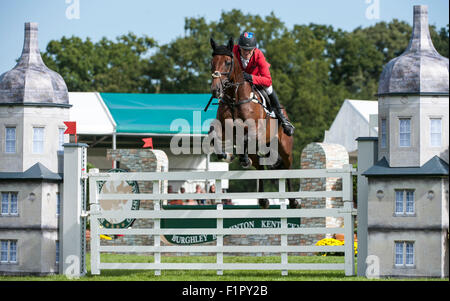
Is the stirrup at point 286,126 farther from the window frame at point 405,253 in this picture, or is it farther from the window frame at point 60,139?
the window frame at point 60,139

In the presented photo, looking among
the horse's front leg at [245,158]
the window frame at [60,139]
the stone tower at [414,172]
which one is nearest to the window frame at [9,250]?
the window frame at [60,139]

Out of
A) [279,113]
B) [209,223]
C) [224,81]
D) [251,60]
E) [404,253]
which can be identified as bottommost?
[209,223]

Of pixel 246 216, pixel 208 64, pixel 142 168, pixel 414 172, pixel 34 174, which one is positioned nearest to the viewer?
pixel 414 172

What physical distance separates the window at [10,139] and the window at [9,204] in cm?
61

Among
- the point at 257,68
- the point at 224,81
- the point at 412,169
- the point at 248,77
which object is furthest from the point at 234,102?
the point at 412,169

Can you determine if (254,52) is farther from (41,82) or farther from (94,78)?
(94,78)

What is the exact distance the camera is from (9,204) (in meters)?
A: 11.1

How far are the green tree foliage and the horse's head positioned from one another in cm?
3118

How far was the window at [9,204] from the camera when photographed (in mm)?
11125

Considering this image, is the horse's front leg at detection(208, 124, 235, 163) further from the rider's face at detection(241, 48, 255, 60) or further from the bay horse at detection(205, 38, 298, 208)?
the rider's face at detection(241, 48, 255, 60)

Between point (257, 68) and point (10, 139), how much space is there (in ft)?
11.9

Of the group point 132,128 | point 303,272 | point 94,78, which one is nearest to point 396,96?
point 303,272

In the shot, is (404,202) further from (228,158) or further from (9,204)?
(9,204)

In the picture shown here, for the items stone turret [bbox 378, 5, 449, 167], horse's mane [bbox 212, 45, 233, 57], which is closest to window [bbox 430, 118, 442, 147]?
stone turret [bbox 378, 5, 449, 167]
